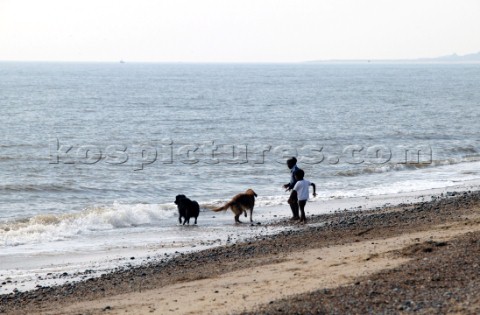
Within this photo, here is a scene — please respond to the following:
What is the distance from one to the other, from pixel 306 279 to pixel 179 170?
Result: 17969 mm

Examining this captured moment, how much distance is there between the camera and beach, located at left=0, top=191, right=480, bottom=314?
852 centimetres

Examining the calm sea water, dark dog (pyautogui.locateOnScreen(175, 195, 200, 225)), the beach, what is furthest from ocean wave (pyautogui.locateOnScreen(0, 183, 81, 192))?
the beach

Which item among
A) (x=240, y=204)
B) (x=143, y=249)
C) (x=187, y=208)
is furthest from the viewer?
(x=240, y=204)

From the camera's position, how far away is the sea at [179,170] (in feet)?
49.4

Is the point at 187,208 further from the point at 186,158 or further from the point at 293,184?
the point at 186,158

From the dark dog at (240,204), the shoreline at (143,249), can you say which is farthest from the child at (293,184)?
the dark dog at (240,204)

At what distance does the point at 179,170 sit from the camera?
27688mm

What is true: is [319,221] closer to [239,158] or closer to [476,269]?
[476,269]

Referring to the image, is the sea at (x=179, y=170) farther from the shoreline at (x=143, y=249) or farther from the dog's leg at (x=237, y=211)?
the dog's leg at (x=237, y=211)

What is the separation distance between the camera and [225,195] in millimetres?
22219

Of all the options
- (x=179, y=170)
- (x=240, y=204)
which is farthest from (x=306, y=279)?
(x=179, y=170)

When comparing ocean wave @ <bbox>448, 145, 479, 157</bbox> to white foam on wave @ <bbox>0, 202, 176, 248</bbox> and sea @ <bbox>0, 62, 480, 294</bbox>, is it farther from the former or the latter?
white foam on wave @ <bbox>0, 202, 176, 248</bbox>

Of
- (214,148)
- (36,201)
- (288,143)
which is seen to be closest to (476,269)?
(36,201)

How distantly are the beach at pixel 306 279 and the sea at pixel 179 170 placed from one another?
115 centimetres
